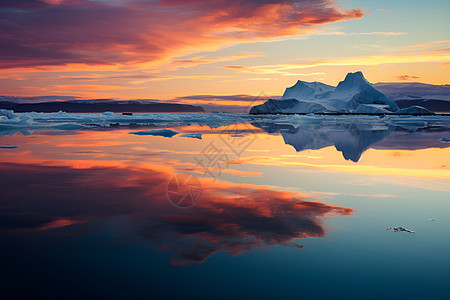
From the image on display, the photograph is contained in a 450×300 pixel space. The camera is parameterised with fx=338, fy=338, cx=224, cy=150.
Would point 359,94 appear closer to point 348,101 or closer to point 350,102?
point 350,102

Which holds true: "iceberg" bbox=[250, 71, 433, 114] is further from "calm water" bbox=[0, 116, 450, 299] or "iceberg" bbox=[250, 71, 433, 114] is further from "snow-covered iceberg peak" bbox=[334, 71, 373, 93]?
"calm water" bbox=[0, 116, 450, 299]

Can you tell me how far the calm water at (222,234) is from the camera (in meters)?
2.74

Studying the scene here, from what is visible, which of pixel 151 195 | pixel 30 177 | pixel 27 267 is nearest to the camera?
pixel 27 267

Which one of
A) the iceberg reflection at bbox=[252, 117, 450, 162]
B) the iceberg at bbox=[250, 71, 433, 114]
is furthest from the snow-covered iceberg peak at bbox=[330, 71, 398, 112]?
the iceberg reflection at bbox=[252, 117, 450, 162]

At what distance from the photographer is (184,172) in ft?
24.6

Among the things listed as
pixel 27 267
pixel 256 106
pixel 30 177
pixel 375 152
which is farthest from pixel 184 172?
pixel 256 106

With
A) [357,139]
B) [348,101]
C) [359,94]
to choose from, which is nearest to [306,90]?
[348,101]

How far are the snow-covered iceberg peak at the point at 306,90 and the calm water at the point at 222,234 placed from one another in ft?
331

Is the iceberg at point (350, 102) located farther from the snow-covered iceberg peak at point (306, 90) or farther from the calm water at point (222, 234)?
the calm water at point (222, 234)

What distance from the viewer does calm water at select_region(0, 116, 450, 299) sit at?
2736mm

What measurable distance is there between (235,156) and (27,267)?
7771 millimetres

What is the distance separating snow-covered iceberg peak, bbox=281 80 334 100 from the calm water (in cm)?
10087

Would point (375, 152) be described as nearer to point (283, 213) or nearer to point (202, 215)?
point (283, 213)

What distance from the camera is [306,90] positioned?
10900 cm
